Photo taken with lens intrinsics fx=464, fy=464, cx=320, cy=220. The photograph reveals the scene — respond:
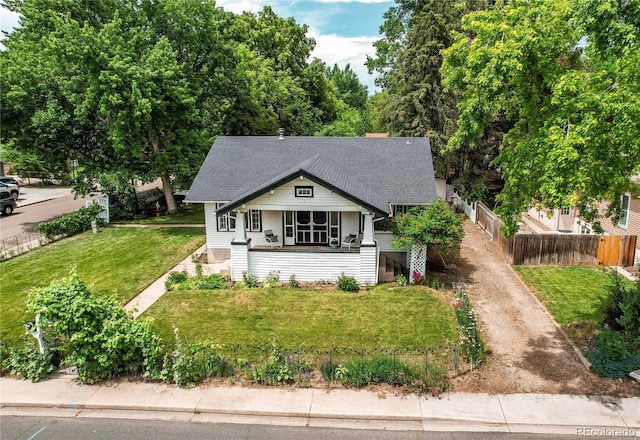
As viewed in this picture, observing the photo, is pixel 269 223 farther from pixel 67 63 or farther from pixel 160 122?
pixel 67 63

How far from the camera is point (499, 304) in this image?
16.8 metres

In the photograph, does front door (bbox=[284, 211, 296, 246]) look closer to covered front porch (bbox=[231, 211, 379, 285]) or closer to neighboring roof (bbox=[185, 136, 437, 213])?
covered front porch (bbox=[231, 211, 379, 285])

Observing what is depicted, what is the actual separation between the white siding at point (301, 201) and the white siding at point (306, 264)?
6.03ft

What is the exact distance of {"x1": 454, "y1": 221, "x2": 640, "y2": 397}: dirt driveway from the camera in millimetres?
11562

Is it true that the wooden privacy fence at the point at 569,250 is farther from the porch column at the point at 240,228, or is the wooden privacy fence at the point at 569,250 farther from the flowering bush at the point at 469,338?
the porch column at the point at 240,228

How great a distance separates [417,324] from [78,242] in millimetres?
19866

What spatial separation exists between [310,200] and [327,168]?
2583 mm

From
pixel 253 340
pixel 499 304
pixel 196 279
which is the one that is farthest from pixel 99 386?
pixel 499 304

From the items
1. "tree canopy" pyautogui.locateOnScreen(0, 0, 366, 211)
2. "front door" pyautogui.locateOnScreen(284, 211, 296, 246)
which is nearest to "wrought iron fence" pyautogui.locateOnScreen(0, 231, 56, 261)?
"tree canopy" pyautogui.locateOnScreen(0, 0, 366, 211)

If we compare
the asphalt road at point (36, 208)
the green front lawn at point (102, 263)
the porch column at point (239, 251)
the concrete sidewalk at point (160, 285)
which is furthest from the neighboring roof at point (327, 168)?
the asphalt road at point (36, 208)

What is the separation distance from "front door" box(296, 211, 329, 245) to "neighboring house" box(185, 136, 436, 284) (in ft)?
0.15

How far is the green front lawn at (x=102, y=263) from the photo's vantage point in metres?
18.0

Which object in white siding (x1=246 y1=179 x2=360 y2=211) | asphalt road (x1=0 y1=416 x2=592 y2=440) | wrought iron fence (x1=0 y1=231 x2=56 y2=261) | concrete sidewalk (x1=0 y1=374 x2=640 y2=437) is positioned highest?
white siding (x1=246 y1=179 x2=360 y2=211)

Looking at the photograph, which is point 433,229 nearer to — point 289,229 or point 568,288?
point 568,288
